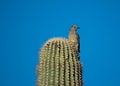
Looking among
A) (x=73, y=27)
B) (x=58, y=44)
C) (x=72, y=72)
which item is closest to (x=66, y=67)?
(x=72, y=72)

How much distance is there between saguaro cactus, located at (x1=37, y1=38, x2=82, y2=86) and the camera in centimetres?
467

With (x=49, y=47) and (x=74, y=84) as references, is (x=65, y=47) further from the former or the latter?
(x=74, y=84)

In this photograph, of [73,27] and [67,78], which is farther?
[73,27]

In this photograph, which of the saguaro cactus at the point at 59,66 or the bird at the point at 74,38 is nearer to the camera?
the saguaro cactus at the point at 59,66

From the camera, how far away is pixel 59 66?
473 centimetres

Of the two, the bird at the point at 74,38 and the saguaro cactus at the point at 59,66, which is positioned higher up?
the bird at the point at 74,38

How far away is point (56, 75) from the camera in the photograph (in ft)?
15.3

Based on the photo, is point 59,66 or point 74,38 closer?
point 59,66

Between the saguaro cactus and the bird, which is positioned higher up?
the bird

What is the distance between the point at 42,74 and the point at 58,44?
0.53 m

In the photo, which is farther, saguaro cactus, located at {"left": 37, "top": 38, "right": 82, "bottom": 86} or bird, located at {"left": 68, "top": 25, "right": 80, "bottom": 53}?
bird, located at {"left": 68, "top": 25, "right": 80, "bottom": 53}

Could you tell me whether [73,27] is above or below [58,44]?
above

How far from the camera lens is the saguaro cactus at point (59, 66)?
467 centimetres

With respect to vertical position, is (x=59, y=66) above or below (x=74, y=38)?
below
